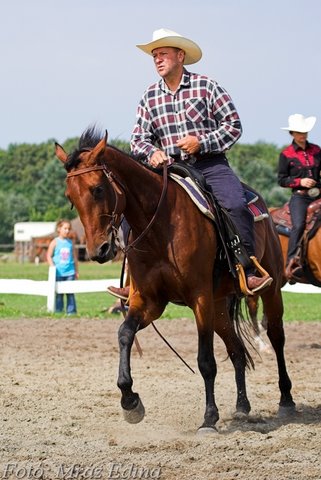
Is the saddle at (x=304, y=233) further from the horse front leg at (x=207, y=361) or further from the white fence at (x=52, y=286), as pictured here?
the horse front leg at (x=207, y=361)

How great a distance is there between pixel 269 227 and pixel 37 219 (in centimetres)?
8728

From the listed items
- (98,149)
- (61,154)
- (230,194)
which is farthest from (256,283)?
(61,154)

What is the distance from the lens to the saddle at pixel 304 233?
44.4 feet

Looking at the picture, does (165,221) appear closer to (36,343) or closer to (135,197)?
(135,197)

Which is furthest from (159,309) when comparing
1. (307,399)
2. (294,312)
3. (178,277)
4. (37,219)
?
(37,219)

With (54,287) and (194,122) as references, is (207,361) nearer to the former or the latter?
(194,122)

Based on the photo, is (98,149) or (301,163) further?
(301,163)

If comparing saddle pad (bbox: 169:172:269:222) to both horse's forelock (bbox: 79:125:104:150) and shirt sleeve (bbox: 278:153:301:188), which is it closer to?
horse's forelock (bbox: 79:125:104:150)

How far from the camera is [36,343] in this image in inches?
536

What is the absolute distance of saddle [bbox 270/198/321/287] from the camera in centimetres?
1354

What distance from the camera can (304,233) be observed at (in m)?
13.7

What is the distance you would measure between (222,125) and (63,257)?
34.0ft

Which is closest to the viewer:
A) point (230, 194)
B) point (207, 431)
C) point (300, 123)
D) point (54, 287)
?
point (207, 431)

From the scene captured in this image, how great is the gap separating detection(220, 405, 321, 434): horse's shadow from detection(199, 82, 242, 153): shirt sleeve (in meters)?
2.30
